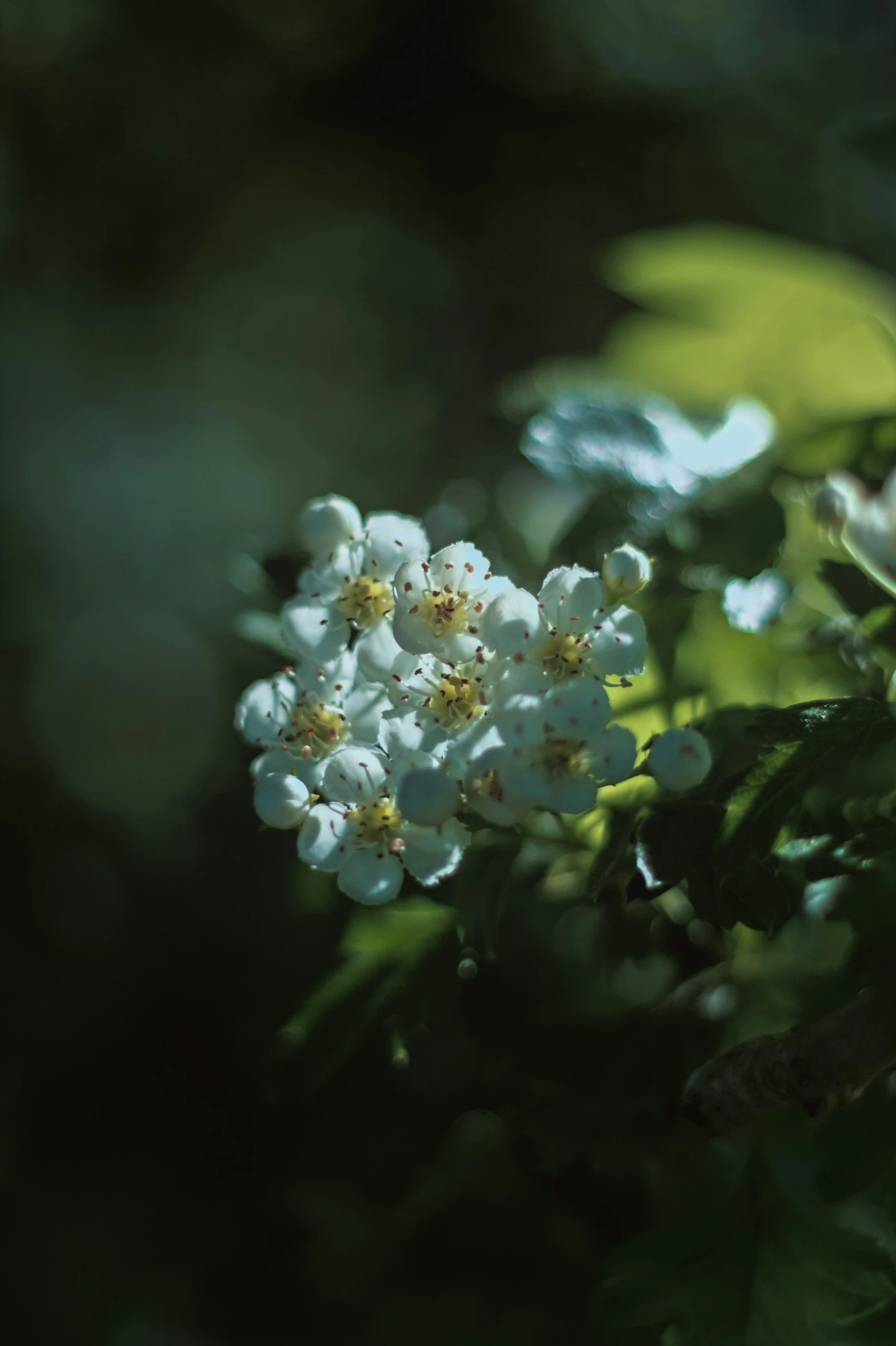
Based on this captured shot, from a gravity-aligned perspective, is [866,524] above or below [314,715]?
above

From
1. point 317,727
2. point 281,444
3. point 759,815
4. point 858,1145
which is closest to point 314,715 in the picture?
point 317,727

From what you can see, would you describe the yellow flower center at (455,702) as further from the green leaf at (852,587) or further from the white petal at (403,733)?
the green leaf at (852,587)

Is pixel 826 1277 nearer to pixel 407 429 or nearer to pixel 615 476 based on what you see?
pixel 615 476

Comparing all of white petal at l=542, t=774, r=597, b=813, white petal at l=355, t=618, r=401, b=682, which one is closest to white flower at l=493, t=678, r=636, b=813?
white petal at l=542, t=774, r=597, b=813

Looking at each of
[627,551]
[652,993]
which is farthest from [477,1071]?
[627,551]

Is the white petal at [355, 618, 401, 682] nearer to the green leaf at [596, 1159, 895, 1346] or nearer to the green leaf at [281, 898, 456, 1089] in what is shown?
the green leaf at [281, 898, 456, 1089]

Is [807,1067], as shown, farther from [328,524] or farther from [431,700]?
[328,524]
